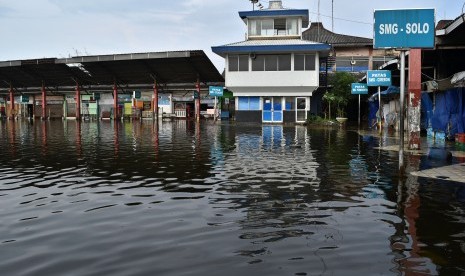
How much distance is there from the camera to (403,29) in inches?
459

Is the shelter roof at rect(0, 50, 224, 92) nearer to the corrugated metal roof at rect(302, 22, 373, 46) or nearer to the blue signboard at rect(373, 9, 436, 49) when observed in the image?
the corrugated metal roof at rect(302, 22, 373, 46)

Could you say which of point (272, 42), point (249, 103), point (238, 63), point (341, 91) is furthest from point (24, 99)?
point (341, 91)

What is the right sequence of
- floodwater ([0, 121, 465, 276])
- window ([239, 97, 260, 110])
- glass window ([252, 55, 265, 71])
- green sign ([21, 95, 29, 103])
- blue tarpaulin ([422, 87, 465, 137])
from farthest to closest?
1. green sign ([21, 95, 29, 103])
2. window ([239, 97, 260, 110])
3. glass window ([252, 55, 265, 71])
4. blue tarpaulin ([422, 87, 465, 137])
5. floodwater ([0, 121, 465, 276])

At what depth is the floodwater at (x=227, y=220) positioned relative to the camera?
4.80m

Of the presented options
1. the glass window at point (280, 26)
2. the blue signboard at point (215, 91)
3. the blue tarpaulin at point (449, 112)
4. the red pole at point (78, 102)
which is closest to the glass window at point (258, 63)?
the glass window at point (280, 26)

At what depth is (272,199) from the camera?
8.00m

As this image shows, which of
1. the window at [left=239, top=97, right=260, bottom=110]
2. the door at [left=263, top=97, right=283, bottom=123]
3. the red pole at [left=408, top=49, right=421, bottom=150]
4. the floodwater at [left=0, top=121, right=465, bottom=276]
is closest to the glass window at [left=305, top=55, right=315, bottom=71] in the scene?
the door at [left=263, top=97, right=283, bottom=123]

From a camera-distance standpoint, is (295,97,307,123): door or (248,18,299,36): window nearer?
(295,97,307,123): door

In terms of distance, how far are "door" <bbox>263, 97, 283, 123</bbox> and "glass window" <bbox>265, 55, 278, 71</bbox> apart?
9.04 feet

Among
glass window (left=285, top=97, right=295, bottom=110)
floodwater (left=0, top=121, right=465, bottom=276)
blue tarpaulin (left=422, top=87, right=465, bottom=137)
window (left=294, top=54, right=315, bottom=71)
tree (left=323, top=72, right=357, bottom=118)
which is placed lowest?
floodwater (left=0, top=121, right=465, bottom=276)

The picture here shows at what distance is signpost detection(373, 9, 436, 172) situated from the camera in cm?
1158

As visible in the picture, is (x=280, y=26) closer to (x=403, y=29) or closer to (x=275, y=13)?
(x=275, y=13)

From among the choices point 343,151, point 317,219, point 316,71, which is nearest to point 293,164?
point 343,151

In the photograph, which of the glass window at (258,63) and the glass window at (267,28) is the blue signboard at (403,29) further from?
the glass window at (267,28)
